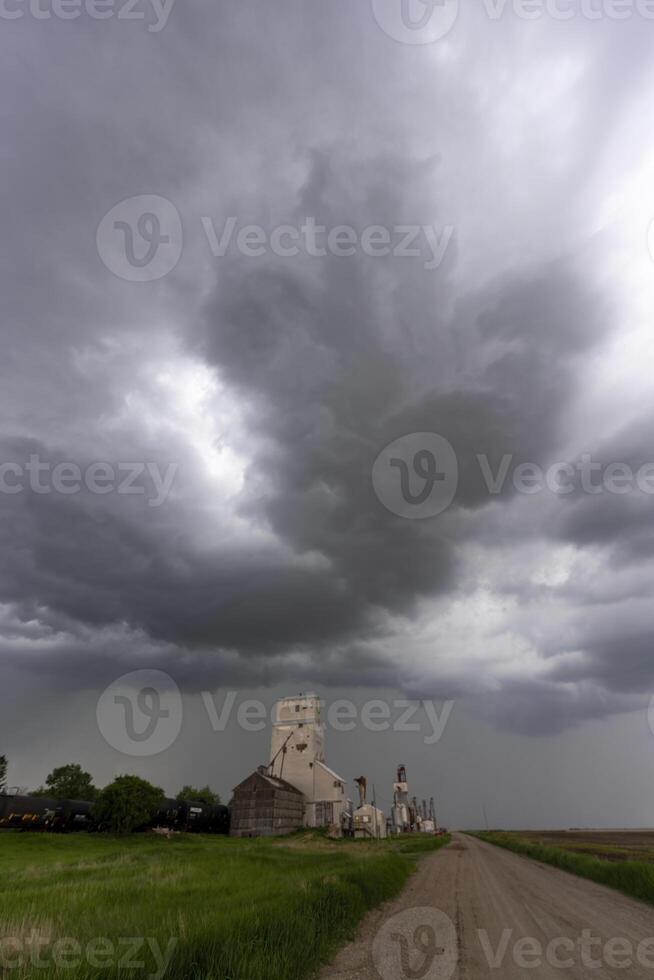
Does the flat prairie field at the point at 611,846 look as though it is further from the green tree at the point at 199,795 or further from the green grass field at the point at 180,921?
the green tree at the point at 199,795

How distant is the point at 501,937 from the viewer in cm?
1322

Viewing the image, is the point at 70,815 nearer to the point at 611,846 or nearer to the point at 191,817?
the point at 191,817

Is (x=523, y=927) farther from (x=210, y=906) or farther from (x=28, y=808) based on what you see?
(x=28, y=808)

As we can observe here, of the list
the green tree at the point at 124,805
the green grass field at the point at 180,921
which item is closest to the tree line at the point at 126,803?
the green tree at the point at 124,805

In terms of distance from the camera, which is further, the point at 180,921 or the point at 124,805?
the point at 124,805

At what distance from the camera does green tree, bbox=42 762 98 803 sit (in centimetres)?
9788

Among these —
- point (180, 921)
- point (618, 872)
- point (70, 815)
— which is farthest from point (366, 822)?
point (180, 921)

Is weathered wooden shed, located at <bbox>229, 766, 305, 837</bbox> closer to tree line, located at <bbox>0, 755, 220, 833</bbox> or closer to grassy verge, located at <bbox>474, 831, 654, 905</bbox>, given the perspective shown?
tree line, located at <bbox>0, 755, 220, 833</bbox>

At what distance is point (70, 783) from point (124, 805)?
197 feet

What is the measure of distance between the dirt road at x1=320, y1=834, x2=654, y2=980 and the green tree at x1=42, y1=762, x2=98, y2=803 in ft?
327

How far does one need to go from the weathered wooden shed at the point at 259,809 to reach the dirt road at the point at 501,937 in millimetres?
59157

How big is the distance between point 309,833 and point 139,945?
3159 inches

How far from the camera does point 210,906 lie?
12859 mm

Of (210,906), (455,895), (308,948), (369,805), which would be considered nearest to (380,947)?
(308,948)
